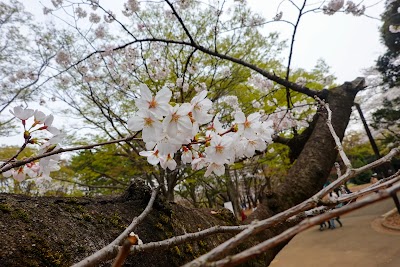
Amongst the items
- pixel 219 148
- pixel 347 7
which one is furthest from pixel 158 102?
pixel 347 7

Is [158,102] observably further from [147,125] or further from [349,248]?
[349,248]

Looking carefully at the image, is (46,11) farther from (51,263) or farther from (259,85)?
(51,263)

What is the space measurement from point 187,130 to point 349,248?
28.7 ft

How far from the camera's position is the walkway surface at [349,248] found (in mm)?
6422

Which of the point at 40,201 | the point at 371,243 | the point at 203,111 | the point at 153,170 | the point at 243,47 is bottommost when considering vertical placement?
the point at 371,243

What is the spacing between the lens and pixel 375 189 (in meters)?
0.52

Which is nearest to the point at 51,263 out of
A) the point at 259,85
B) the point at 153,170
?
the point at 259,85

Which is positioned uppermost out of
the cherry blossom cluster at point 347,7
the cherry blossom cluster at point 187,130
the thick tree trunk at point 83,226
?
the cherry blossom cluster at point 347,7

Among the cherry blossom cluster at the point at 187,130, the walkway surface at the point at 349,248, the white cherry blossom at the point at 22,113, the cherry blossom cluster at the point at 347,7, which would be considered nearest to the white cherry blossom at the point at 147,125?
the cherry blossom cluster at the point at 187,130

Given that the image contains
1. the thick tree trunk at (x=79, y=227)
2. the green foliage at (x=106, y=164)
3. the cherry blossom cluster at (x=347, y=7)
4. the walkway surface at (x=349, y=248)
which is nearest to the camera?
the thick tree trunk at (x=79, y=227)

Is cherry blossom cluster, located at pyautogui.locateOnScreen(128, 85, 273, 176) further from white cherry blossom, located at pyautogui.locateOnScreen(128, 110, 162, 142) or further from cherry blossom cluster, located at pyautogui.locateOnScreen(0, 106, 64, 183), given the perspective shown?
cherry blossom cluster, located at pyautogui.locateOnScreen(0, 106, 64, 183)

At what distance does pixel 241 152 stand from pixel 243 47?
7.24 m

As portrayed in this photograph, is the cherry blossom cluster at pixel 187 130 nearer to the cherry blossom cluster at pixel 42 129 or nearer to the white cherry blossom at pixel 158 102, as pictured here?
the white cherry blossom at pixel 158 102

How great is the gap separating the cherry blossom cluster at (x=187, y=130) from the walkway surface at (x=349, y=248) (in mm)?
6268
